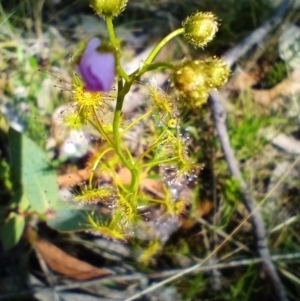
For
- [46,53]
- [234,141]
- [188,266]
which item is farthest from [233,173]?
[46,53]

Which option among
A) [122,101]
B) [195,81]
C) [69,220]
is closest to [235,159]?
[69,220]

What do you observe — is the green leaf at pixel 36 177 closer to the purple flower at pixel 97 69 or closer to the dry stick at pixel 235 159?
the dry stick at pixel 235 159

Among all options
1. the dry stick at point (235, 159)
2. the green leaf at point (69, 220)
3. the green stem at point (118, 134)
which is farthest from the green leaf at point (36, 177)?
the dry stick at point (235, 159)

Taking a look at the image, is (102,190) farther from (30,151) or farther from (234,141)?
(234,141)

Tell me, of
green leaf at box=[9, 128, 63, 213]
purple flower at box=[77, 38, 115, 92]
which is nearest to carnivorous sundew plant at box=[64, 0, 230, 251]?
purple flower at box=[77, 38, 115, 92]

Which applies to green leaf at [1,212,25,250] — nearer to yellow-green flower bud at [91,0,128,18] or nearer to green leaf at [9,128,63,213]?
green leaf at [9,128,63,213]

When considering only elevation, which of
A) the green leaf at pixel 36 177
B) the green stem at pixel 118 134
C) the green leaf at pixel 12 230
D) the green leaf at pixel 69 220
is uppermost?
the green stem at pixel 118 134
